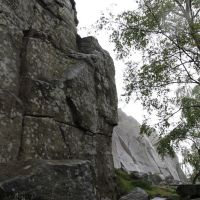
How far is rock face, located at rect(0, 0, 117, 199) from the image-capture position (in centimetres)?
1048

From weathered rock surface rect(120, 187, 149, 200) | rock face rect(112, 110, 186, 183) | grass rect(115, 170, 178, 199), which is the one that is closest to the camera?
weathered rock surface rect(120, 187, 149, 200)

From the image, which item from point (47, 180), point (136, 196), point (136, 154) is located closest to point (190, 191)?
point (136, 196)

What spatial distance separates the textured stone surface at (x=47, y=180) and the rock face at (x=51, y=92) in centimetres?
110

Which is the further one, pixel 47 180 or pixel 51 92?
pixel 51 92

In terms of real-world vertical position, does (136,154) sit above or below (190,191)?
above

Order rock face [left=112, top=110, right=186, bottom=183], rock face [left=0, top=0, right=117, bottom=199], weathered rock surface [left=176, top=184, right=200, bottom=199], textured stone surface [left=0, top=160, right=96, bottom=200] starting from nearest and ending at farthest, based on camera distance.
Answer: textured stone surface [left=0, top=160, right=96, bottom=200] → rock face [left=0, top=0, right=117, bottom=199] → weathered rock surface [left=176, top=184, right=200, bottom=199] → rock face [left=112, top=110, right=186, bottom=183]

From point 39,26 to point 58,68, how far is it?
2.01m

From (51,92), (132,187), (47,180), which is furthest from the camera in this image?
(132,187)

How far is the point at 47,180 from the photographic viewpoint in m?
7.73

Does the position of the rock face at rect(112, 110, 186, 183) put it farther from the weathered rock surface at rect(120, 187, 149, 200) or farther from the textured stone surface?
the textured stone surface

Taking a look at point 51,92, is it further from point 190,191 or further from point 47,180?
point 190,191

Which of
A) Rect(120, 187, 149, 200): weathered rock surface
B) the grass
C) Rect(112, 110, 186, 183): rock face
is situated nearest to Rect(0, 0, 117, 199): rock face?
Rect(120, 187, 149, 200): weathered rock surface

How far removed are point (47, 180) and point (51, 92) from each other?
471 cm

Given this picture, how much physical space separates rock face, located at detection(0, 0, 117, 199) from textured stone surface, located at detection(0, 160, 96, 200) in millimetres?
1101
